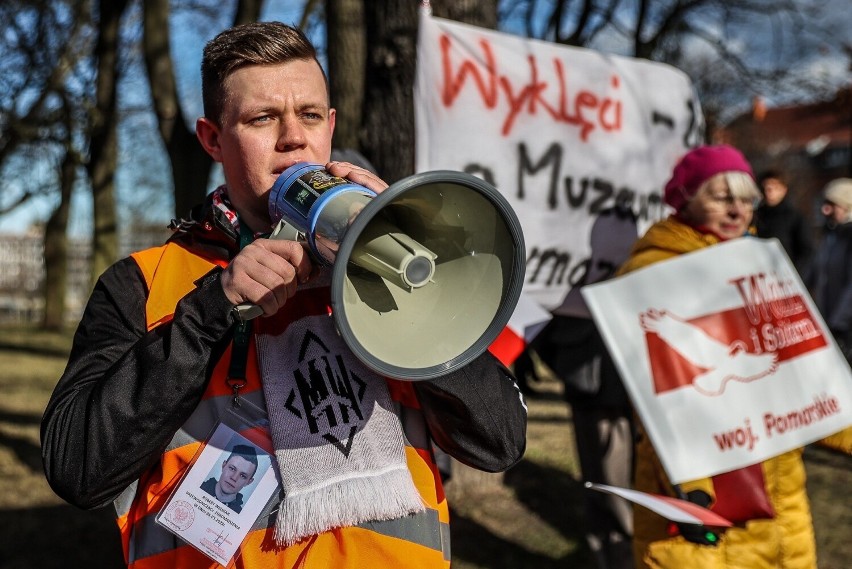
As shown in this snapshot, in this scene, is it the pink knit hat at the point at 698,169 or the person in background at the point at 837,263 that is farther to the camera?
the person in background at the point at 837,263

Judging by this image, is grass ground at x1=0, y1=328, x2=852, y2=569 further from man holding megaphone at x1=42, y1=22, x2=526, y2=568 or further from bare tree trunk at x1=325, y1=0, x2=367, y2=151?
man holding megaphone at x1=42, y1=22, x2=526, y2=568

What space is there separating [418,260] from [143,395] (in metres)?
0.43

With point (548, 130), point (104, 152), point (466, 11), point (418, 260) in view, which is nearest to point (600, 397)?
point (548, 130)

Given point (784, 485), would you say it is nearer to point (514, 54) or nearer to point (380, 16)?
point (514, 54)

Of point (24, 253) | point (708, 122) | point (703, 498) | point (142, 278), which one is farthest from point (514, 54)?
point (24, 253)

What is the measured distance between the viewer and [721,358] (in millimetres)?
2596

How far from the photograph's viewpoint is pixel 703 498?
2.43m

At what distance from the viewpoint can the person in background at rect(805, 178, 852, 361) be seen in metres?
5.23

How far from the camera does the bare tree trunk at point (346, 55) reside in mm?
4129

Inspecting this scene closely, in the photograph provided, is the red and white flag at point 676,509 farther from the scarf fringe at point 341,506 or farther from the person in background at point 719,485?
the scarf fringe at point 341,506

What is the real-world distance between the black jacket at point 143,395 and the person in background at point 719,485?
1.14 meters

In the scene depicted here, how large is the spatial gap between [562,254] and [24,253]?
68.7 feet

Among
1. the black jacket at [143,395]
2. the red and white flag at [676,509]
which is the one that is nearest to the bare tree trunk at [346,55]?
the red and white flag at [676,509]

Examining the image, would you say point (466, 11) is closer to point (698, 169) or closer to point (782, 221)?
point (698, 169)
